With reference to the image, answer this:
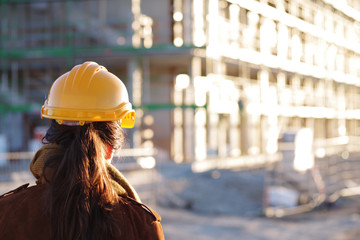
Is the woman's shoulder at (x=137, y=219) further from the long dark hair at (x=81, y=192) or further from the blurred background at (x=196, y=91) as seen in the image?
the blurred background at (x=196, y=91)

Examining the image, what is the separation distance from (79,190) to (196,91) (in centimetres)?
2152

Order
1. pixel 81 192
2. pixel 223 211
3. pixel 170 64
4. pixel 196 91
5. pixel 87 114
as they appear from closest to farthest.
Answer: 1. pixel 81 192
2. pixel 87 114
3. pixel 223 211
4. pixel 196 91
5. pixel 170 64

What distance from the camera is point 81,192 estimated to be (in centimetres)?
170

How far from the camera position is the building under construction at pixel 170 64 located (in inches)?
909

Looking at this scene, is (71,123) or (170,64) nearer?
(71,123)

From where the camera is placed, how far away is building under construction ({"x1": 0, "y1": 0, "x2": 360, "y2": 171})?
75.8 ft

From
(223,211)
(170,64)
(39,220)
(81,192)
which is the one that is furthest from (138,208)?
(170,64)

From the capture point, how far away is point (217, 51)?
23656 millimetres

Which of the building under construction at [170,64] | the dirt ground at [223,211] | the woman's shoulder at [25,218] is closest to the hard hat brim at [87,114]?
the woman's shoulder at [25,218]

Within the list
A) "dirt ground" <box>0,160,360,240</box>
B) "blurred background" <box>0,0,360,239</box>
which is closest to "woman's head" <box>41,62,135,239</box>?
"dirt ground" <box>0,160,360,240</box>

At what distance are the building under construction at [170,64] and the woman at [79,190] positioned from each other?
20.2 metres

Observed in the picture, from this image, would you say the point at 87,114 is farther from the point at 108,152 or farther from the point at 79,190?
the point at 79,190

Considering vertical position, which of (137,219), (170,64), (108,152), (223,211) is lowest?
(223,211)

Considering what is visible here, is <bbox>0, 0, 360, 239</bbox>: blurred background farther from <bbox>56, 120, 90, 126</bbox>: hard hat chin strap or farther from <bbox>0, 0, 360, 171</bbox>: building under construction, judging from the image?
<bbox>56, 120, 90, 126</bbox>: hard hat chin strap
